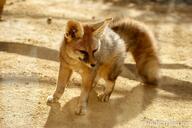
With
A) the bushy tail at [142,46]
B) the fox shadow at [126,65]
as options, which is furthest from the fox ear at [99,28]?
the fox shadow at [126,65]

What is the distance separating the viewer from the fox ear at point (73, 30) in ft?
12.6

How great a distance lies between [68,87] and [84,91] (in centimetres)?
52

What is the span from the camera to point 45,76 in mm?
4754

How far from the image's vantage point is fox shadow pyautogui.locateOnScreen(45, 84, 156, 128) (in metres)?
4.04

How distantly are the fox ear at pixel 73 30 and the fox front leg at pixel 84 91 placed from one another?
0.41 m

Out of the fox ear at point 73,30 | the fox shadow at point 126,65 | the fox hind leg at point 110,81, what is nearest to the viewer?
the fox ear at point 73,30

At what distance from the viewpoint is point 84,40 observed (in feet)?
12.8

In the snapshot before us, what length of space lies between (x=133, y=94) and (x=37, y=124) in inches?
49.4

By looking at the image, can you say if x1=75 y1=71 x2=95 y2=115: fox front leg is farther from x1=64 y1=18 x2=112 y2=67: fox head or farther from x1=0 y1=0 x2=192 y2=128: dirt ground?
x1=64 y1=18 x2=112 y2=67: fox head

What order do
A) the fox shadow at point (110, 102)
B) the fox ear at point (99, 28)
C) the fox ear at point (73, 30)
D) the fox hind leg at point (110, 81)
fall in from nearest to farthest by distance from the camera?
the fox ear at point (73, 30)
the fox ear at point (99, 28)
the fox shadow at point (110, 102)
the fox hind leg at point (110, 81)

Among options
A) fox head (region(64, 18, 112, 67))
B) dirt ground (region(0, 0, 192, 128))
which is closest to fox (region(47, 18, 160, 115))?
fox head (region(64, 18, 112, 67))

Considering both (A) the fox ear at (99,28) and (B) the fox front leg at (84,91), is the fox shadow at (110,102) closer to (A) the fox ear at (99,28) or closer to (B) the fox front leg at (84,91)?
(B) the fox front leg at (84,91)

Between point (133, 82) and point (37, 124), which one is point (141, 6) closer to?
point (133, 82)

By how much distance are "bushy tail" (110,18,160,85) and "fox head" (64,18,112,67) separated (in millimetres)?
856
